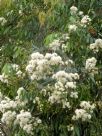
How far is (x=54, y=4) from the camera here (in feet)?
15.7

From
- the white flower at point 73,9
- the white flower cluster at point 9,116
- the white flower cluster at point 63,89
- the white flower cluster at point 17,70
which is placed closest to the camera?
the white flower cluster at point 63,89

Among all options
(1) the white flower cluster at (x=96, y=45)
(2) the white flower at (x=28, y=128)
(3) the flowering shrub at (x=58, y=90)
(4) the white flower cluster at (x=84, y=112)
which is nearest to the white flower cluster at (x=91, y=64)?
(3) the flowering shrub at (x=58, y=90)

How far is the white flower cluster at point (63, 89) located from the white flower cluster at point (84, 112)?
96 millimetres

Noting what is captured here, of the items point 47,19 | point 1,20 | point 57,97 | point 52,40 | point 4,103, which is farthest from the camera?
point 1,20

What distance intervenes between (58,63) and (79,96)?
338 millimetres

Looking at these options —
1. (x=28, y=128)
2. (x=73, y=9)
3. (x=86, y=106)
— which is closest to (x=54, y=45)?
(x=73, y=9)

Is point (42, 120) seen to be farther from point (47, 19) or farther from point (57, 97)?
point (47, 19)

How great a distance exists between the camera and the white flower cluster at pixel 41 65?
159 inches

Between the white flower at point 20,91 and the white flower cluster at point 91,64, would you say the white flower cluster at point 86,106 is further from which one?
the white flower at point 20,91

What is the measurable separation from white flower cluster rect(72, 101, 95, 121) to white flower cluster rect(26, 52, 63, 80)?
403 mm

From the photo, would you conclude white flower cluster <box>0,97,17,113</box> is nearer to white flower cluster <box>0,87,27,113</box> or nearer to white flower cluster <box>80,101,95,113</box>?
white flower cluster <box>0,87,27,113</box>

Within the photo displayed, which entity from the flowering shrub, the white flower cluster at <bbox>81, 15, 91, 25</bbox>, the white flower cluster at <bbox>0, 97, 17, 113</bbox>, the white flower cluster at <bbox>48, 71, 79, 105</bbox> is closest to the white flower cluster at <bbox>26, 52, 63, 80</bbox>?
the flowering shrub

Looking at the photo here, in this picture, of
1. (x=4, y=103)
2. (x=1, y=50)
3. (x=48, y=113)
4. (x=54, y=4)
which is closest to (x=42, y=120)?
(x=48, y=113)

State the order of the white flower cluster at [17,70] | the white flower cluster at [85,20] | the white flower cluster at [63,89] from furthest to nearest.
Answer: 1. the white flower cluster at [85,20]
2. the white flower cluster at [17,70]
3. the white flower cluster at [63,89]
